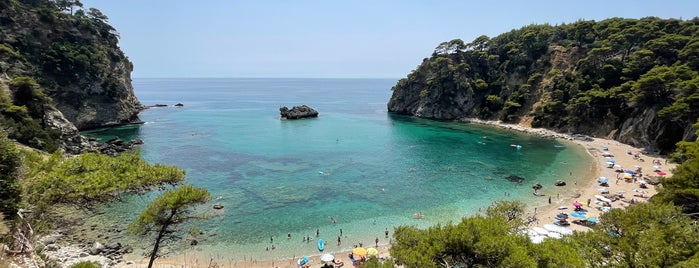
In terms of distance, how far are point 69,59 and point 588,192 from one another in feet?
308

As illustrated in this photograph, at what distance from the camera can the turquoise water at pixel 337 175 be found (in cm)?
3069

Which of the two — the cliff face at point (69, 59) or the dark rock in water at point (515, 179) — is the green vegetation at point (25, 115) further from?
the dark rock in water at point (515, 179)

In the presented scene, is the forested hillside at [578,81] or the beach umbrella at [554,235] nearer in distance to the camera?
the beach umbrella at [554,235]

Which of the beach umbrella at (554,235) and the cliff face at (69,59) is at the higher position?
the cliff face at (69,59)

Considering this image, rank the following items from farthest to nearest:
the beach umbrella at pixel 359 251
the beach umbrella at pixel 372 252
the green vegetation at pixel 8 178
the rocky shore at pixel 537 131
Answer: the rocky shore at pixel 537 131, the beach umbrella at pixel 359 251, the beach umbrella at pixel 372 252, the green vegetation at pixel 8 178

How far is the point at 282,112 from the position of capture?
3976 inches

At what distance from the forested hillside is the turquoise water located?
9.99 meters

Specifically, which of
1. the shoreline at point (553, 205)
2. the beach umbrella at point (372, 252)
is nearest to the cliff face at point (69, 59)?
the shoreline at point (553, 205)

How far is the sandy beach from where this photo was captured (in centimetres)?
2519

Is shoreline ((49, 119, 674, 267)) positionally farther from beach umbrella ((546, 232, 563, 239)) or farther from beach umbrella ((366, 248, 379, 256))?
beach umbrella ((546, 232, 563, 239))

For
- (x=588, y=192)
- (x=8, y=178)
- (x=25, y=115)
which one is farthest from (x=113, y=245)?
(x=588, y=192)

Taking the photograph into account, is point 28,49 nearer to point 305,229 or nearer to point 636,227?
point 305,229

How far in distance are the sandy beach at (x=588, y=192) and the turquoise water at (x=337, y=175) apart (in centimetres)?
111

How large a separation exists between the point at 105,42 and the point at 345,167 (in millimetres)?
74659
